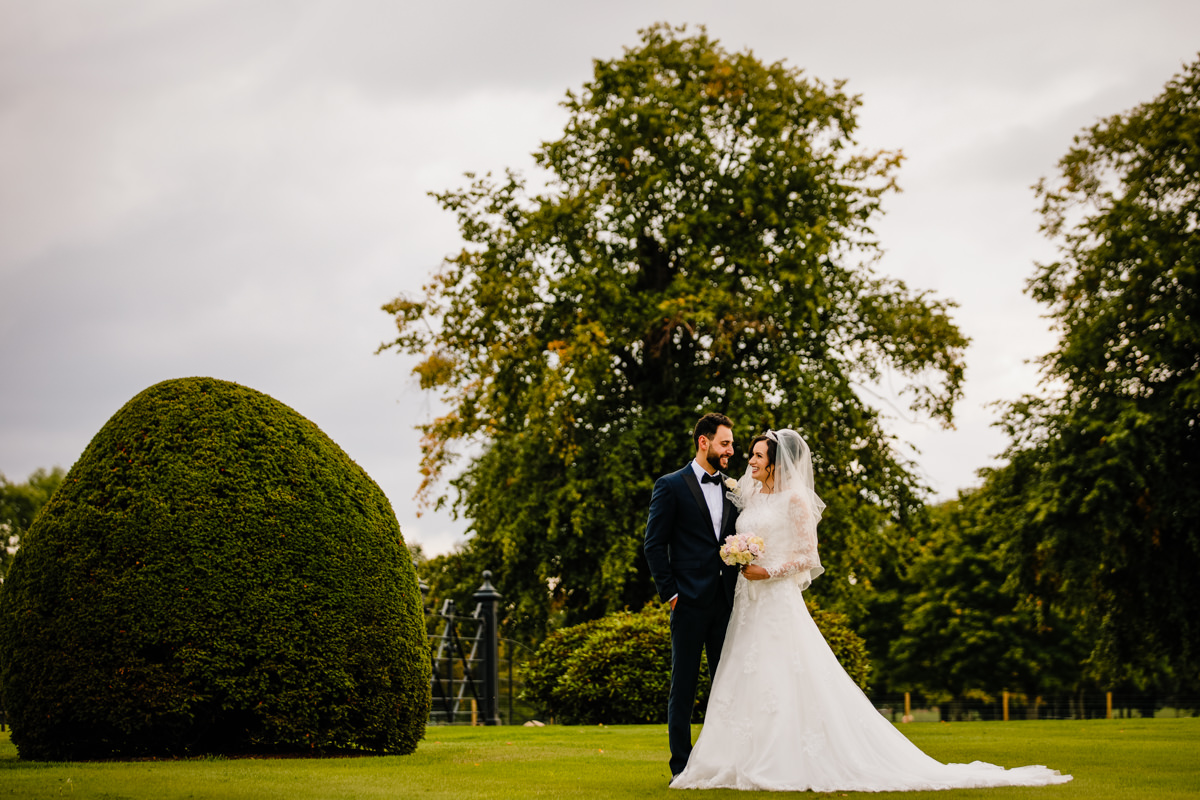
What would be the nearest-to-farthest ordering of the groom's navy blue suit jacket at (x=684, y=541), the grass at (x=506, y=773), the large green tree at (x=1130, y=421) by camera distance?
1. the grass at (x=506, y=773)
2. the groom's navy blue suit jacket at (x=684, y=541)
3. the large green tree at (x=1130, y=421)

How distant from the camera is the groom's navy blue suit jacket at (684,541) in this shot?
713 cm

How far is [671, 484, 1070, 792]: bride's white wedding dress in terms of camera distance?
6684 millimetres

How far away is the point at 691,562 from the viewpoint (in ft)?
23.6

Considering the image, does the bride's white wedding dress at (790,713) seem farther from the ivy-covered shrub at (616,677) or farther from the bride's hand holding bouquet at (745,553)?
the ivy-covered shrub at (616,677)

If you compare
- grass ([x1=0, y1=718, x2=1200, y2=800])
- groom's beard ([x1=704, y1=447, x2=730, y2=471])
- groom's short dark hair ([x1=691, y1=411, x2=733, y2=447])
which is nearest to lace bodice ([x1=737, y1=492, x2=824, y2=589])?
groom's beard ([x1=704, y1=447, x2=730, y2=471])

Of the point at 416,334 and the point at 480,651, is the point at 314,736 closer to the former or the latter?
the point at 480,651

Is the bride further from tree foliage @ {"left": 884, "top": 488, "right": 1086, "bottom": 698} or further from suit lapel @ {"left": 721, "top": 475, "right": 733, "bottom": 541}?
tree foliage @ {"left": 884, "top": 488, "right": 1086, "bottom": 698}

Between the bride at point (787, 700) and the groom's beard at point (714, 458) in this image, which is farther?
the groom's beard at point (714, 458)

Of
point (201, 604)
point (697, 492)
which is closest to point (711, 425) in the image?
point (697, 492)

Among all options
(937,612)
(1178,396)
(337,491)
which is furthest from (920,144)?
(937,612)

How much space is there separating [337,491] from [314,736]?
1890 millimetres

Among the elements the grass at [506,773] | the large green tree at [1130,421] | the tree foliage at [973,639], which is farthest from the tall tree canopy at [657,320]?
the tree foliage at [973,639]

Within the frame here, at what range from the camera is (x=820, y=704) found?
22.9 feet

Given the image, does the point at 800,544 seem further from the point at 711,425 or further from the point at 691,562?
the point at 711,425
